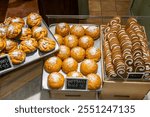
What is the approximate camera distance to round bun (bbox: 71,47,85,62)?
1.33 m

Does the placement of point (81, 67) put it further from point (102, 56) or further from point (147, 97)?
point (147, 97)

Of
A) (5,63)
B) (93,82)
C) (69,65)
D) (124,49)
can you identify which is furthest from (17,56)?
(124,49)

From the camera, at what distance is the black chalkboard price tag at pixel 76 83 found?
1.17m

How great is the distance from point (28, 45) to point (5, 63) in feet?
0.54

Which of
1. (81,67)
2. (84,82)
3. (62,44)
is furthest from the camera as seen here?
(62,44)

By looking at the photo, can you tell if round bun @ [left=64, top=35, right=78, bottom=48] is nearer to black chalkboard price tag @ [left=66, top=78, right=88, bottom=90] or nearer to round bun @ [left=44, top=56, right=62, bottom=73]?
round bun @ [left=44, top=56, right=62, bottom=73]

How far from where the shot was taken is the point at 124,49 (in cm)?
123

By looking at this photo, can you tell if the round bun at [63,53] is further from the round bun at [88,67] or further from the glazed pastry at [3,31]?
the glazed pastry at [3,31]

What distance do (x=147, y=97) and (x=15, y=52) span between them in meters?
0.81

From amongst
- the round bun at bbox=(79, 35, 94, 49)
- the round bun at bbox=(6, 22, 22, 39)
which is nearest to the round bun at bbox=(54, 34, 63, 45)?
the round bun at bbox=(79, 35, 94, 49)

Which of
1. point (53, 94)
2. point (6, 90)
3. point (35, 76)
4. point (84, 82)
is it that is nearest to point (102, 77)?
point (84, 82)

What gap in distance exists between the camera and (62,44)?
4.64 feet

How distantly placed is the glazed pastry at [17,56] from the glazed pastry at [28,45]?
1.4 inches

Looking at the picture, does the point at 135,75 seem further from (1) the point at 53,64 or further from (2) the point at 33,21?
(2) the point at 33,21
